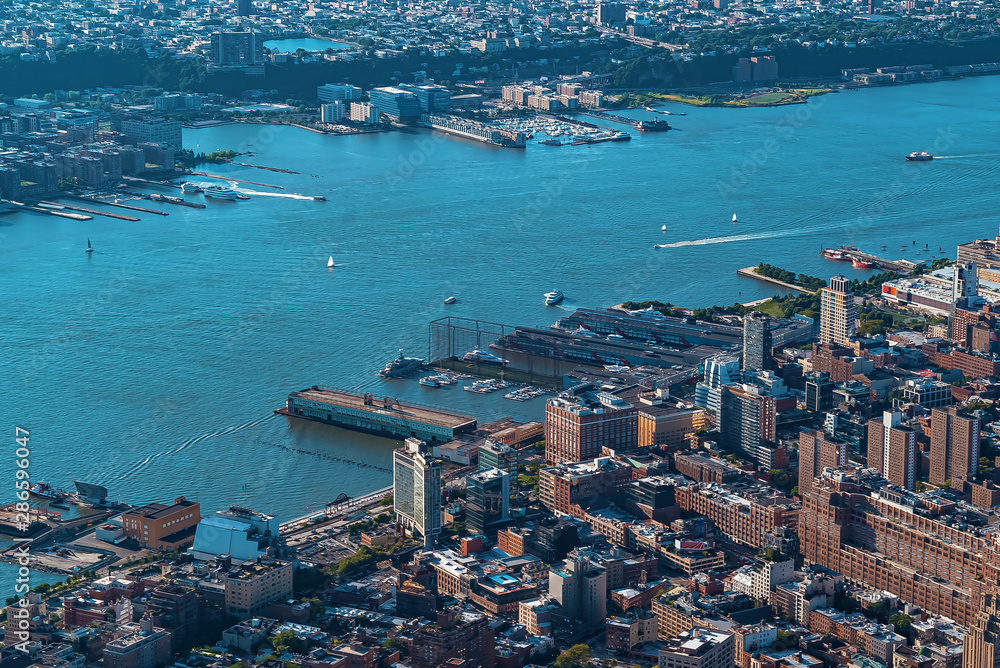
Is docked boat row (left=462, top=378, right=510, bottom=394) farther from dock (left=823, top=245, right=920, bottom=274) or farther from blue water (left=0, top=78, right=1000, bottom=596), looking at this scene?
dock (left=823, top=245, right=920, bottom=274)

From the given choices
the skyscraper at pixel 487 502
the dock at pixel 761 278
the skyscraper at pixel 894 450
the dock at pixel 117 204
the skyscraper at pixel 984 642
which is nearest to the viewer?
the skyscraper at pixel 984 642

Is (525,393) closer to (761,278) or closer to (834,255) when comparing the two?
(761,278)

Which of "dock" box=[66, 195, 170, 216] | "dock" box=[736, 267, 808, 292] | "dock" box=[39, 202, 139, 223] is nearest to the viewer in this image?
"dock" box=[736, 267, 808, 292]

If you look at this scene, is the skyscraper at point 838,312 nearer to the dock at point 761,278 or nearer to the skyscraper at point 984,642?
the dock at point 761,278

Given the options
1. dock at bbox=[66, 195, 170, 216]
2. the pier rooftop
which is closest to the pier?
dock at bbox=[66, 195, 170, 216]

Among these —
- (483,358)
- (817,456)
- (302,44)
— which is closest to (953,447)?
(817,456)

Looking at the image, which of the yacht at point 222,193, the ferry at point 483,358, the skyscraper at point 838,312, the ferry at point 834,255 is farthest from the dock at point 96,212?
the skyscraper at point 838,312
